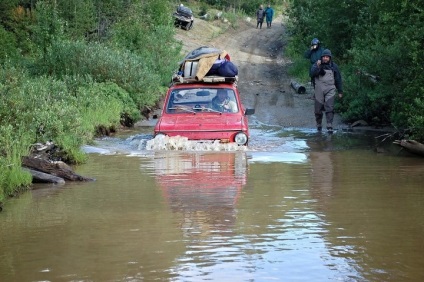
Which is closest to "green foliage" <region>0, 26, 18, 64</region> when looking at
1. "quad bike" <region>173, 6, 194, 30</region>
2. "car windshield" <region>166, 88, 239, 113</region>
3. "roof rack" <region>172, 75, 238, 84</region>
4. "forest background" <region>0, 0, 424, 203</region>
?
"forest background" <region>0, 0, 424, 203</region>

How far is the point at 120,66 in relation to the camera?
19844mm

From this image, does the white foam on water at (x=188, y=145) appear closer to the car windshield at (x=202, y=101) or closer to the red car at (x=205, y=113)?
the red car at (x=205, y=113)

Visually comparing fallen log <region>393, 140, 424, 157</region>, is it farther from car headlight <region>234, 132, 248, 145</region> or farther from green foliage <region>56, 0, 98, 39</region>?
green foliage <region>56, 0, 98, 39</region>

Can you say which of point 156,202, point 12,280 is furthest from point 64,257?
point 156,202

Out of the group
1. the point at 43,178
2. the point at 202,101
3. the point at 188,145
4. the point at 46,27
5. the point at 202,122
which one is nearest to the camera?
the point at 43,178

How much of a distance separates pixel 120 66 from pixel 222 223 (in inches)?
490

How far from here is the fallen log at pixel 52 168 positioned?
419 inches

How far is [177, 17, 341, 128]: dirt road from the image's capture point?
21531 mm

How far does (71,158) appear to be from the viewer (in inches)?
487

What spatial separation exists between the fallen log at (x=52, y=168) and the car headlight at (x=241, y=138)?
368 cm

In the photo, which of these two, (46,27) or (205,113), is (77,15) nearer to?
(46,27)

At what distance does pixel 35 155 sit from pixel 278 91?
53.1 ft

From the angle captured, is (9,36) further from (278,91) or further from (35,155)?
(35,155)

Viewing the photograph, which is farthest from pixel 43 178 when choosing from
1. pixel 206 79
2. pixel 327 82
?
pixel 327 82
